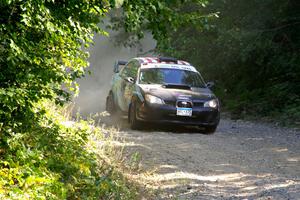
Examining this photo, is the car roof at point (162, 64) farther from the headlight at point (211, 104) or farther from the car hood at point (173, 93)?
the headlight at point (211, 104)

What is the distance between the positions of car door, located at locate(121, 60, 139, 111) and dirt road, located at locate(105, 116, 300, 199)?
0.69 meters

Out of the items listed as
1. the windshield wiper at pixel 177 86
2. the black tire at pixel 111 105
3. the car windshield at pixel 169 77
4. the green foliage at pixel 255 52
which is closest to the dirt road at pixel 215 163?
Answer: the windshield wiper at pixel 177 86

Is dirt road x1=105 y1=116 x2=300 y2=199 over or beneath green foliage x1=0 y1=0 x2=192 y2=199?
beneath

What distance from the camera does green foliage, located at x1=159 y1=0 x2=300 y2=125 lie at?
18094mm

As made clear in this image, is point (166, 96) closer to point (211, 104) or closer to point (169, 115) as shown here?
point (169, 115)

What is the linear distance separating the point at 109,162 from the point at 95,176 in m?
1.63

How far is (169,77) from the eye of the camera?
14.2 metres

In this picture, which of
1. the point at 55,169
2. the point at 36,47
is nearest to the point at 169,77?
the point at 55,169

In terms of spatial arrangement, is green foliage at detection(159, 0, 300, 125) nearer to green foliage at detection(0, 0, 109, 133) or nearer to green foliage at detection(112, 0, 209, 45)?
green foliage at detection(112, 0, 209, 45)

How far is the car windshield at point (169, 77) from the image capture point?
1402 centimetres

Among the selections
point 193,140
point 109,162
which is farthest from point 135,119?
point 109,162

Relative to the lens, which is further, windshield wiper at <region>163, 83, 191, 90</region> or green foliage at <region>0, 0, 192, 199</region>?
windshield wiper at <region>163, 83, 191, 90</region>

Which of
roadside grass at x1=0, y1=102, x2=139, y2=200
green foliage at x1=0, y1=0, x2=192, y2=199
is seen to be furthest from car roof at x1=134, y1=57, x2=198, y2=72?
green foliage at x1=0, y1=0, x2=192, y2=199

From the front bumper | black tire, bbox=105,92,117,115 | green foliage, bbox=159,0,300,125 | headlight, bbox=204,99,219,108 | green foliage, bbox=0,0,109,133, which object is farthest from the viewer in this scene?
green foliage, bbox=159,0,300,125
